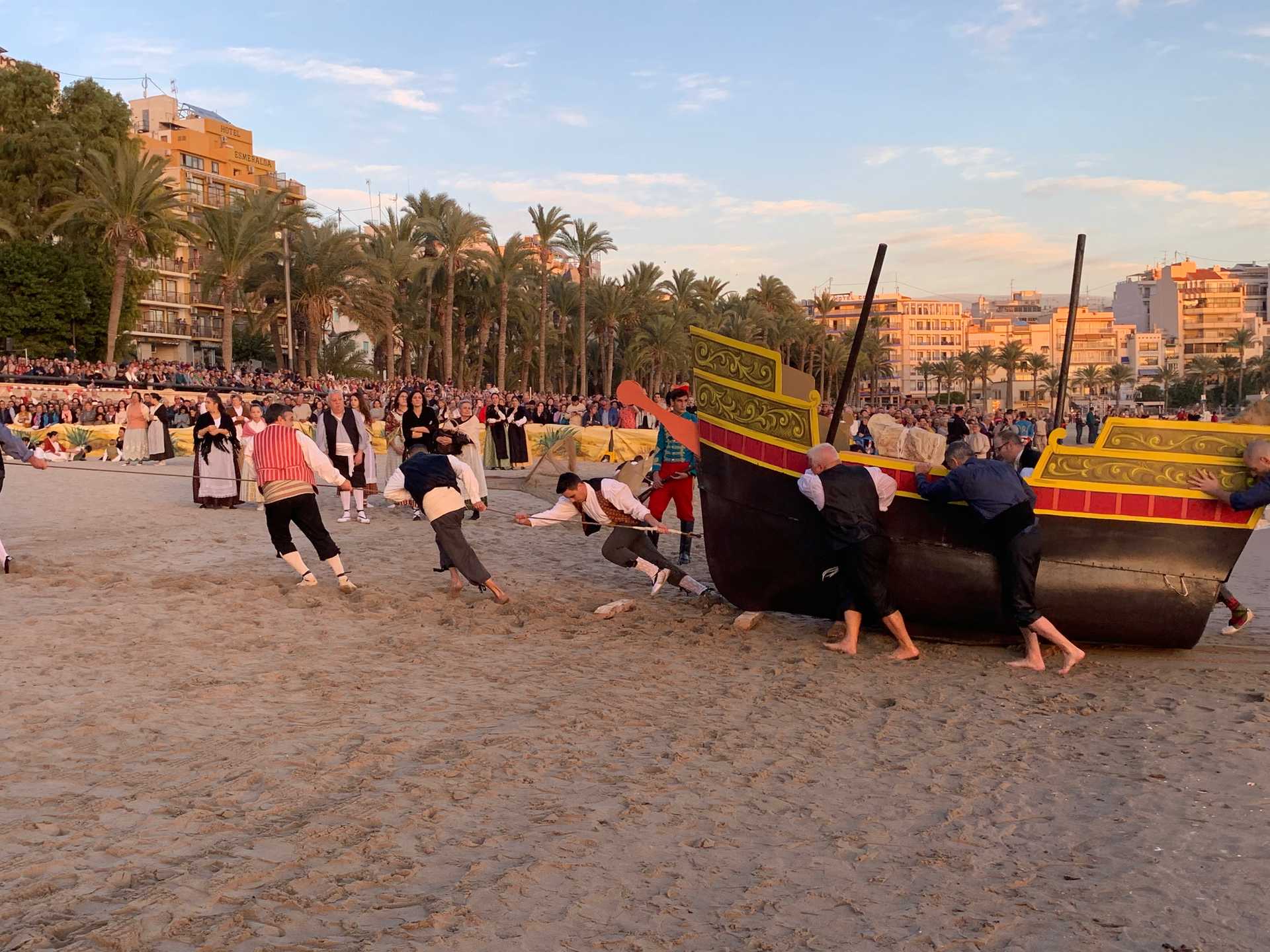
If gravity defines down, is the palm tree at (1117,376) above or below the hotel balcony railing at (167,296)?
below

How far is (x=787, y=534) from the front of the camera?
24.8 ft

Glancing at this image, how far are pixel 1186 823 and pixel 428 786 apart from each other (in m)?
3.02

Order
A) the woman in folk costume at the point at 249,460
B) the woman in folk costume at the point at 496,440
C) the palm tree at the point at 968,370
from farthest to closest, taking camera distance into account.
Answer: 1. the palm tree at the point at 968,370
2. the woman in folk costume at the point at 496,440
3. the woman in folk costume at the point at 249,460

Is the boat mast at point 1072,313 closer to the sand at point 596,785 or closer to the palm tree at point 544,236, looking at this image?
the sand at point 596,785

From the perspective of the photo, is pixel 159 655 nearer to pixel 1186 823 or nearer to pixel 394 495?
pixel 394 495

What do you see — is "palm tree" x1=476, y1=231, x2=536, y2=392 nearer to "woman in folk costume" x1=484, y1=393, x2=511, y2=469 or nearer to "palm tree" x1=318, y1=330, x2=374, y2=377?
"palm tree" x1=318, y1=330, x2=374, y2=377

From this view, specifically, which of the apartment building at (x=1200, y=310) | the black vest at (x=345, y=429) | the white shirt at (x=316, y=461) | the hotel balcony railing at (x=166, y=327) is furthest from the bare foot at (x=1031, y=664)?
the apartment building at (x=1200, y=310)

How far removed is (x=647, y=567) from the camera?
28.2 ft

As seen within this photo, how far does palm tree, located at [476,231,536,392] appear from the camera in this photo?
4634cm

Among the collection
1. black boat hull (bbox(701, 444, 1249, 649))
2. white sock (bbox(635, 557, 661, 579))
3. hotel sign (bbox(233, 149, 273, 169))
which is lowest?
white sock (bbox(635, 557, 661, 579))

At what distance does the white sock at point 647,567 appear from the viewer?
338 inches

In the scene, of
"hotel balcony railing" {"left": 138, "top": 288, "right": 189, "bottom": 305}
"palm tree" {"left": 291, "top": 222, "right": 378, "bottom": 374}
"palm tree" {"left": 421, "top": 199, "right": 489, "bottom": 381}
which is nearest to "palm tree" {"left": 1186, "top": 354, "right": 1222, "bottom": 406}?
"palm tree" {"left": 421, "top": 199, "right": 489, "bottom": 381}

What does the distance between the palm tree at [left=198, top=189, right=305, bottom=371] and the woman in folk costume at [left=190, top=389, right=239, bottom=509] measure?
81.8 ft

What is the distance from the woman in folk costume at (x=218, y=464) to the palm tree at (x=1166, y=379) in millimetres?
103408
